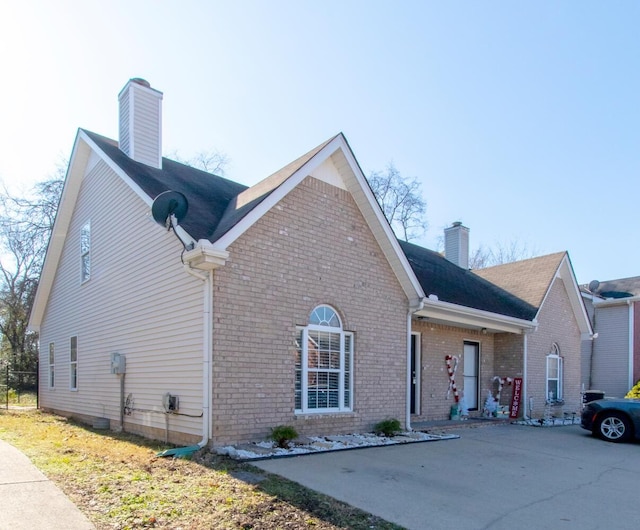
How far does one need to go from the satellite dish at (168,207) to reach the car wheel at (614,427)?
9.62m

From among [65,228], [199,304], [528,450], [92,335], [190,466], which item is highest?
[65,228]

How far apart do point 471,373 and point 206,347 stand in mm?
9262

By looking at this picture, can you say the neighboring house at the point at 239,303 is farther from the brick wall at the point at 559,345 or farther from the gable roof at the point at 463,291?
the brick wall at the point at 559,345

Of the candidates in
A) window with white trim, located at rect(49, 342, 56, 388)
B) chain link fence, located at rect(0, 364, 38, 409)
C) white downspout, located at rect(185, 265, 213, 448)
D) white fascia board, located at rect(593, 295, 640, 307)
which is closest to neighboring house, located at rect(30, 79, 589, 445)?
white downspout, located at rect(185, 265, 213, 448)

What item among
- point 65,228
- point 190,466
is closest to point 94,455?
point 190,466

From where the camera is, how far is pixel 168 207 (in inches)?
311

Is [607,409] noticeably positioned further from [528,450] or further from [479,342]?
[479,342]

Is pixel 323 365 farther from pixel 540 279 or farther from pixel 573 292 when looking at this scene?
pixel 573 292

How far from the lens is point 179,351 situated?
8562 mm

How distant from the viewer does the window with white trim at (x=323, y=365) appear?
30.0 ft

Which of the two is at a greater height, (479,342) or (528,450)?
(479,342)

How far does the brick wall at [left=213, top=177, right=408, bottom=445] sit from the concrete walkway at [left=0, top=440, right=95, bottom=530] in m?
2.38

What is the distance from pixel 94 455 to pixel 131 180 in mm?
4739

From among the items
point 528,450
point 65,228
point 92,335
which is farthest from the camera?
point 65,228
